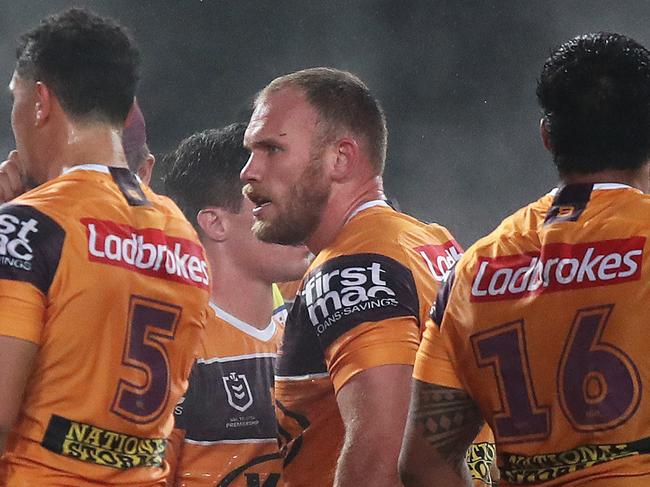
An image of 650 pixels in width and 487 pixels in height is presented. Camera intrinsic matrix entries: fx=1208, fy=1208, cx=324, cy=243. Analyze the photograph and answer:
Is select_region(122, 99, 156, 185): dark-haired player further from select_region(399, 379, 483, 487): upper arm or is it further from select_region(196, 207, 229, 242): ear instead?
select_region(399, 379, 483, 487): upper arm

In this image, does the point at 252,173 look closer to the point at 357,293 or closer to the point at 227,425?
the point at 357,293

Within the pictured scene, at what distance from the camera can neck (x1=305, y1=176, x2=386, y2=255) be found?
8.86ft

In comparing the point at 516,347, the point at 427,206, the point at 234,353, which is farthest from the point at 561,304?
the point at 427,206

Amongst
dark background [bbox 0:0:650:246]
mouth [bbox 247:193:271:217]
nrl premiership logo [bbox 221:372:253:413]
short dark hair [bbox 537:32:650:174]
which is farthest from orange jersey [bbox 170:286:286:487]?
dark background [bbox 0:0:650:246]

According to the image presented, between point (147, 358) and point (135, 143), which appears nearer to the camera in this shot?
point (147, 358)

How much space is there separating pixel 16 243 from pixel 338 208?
81 cm

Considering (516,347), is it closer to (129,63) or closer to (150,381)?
(150,381)

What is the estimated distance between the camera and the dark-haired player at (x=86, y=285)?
2168mm

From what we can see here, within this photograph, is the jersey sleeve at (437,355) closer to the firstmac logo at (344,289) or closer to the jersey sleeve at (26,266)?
the firstmac logo at (344,289)

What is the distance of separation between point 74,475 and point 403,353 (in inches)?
25.6

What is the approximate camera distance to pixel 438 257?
2.53 meters

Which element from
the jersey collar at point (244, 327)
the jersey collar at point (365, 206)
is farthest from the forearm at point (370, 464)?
the jersey collar at point (244, 327)

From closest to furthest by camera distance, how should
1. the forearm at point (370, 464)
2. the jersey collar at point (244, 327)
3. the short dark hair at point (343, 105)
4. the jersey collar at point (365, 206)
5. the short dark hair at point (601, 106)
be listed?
the short dark hair at point (601, 106) < the forearm at point (370, 464) < the jersey collar at point (365, 206) < the short dark hair at point (343, 105) < the jersey collar at point (244, 327)

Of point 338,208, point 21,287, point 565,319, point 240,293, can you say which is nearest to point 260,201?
point 338,208
